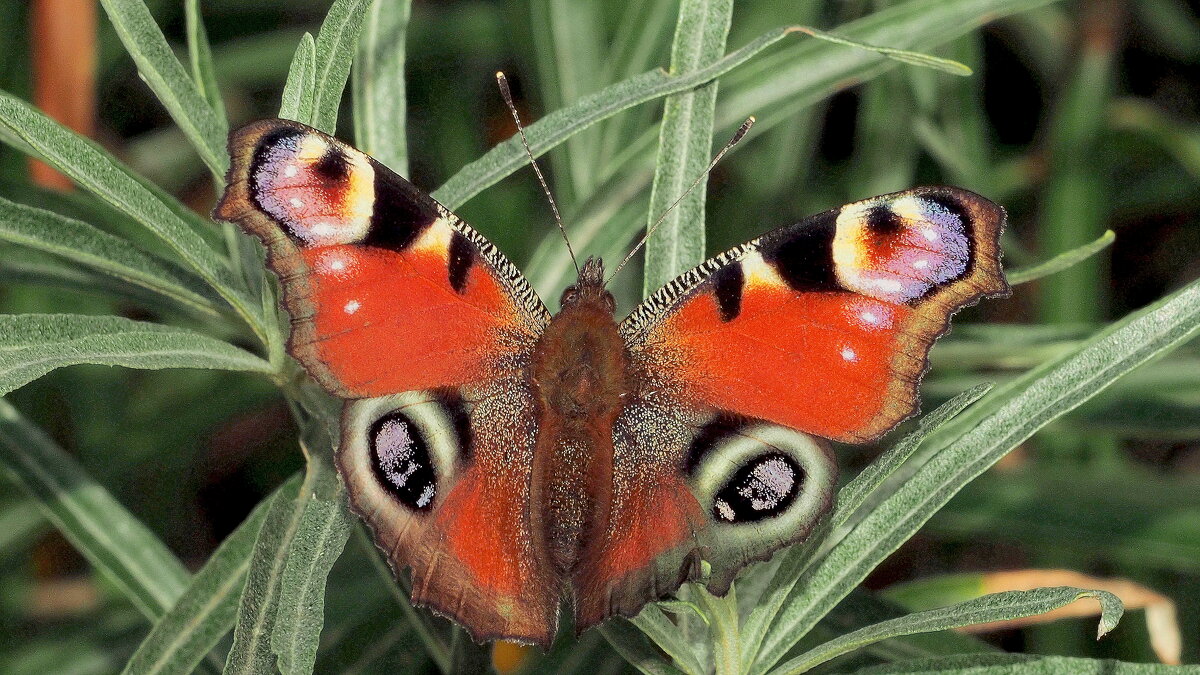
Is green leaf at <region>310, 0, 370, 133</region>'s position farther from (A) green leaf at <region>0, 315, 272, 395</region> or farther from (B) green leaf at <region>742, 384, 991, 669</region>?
(B) green leaf at <region>742, 384, 991, 669</region>

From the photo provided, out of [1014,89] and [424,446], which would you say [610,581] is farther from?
[1014,89]

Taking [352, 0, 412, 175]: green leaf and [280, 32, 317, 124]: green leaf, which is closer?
[280, 32, 317, 124]: green leaf

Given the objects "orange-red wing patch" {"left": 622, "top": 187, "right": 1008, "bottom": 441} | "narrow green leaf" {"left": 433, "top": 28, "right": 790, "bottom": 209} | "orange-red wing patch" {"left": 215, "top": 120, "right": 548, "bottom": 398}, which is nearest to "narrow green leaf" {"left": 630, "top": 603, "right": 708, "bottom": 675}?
"orange-red wing patch" {"left": 622, "top": 187, "right": 1008, "bottom": 441}

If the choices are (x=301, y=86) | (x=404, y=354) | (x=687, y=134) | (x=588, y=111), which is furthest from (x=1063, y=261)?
(x=301, y=86)

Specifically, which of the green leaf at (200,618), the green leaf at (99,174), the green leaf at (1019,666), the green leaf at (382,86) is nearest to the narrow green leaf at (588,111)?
the green leaf at (382,86)

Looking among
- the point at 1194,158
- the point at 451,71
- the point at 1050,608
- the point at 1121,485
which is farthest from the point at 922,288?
the point at 451,71
